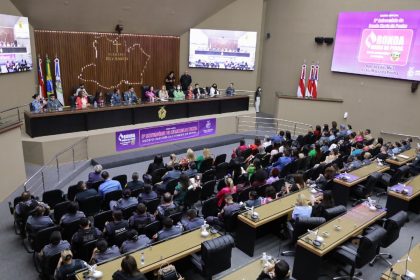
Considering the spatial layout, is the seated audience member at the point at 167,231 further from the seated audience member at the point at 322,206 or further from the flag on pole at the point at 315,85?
the flag on pole at the point at 315,85

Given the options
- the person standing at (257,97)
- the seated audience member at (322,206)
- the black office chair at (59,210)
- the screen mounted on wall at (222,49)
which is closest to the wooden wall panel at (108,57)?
the screen mounted on wall at (222,49)

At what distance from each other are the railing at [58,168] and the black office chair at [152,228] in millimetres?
3912

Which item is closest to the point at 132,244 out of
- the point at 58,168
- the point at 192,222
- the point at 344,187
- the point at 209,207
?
the point at 192,222

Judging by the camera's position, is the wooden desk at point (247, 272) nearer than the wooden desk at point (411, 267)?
Yes

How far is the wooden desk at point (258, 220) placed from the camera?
20.4ft

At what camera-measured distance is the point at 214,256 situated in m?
5.10

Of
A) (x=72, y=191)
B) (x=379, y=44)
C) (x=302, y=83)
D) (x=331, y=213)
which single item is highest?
(x=379, y=44)

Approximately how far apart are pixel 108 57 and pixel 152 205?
1061 centimetres

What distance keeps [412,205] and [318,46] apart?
927 cm

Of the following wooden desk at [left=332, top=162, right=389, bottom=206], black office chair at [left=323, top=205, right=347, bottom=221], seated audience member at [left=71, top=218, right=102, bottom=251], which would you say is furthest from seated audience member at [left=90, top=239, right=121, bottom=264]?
wooden desk at [left=332, top=162, right=389, bottom=206]

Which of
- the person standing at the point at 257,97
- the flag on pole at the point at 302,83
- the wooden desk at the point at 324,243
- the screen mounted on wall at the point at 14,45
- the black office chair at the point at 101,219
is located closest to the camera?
the wooden desk at the point at 324,243

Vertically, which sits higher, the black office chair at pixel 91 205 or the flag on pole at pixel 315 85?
the flag on pole at pixel 315 85

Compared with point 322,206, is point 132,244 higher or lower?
lower

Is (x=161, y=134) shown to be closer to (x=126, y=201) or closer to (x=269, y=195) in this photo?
(x=126, y=201)
